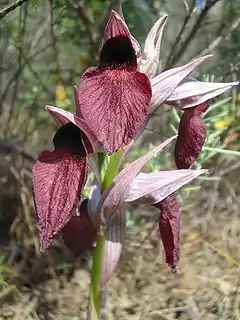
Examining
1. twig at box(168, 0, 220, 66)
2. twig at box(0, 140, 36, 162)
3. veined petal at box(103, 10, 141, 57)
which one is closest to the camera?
veined petal at box(103, 10, 141, 57)

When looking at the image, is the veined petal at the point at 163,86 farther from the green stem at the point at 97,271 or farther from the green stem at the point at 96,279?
the green stem at the point at 96,279

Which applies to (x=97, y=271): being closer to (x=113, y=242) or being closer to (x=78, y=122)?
(x=113, y=242)

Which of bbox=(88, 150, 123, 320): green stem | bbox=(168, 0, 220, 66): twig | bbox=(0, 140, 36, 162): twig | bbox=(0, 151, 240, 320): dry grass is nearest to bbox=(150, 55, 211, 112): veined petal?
bbox=(88, 150, 123, 320): green stem

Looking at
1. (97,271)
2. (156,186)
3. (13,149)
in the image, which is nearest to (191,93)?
(156,186)

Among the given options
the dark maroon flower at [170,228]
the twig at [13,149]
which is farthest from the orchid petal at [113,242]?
the twig at [13,149]

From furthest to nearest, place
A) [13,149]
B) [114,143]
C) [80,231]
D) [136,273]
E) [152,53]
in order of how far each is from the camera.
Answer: [13,149], [136,273], [80,231], [152,53], [114,143]

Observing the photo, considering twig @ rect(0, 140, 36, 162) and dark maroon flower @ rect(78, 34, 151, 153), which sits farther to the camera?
twig @ rect(0, 140, 36, 162)

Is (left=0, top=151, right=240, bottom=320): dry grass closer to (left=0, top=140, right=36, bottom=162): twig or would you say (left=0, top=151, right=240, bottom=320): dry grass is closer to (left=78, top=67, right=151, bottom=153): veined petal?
(left=0, top=140, right=36, bottom=162): twig
